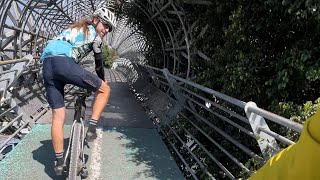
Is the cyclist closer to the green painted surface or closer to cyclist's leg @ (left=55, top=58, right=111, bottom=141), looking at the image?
cyclist's leg @ (left=55, top=58, right=111, bottom=141)

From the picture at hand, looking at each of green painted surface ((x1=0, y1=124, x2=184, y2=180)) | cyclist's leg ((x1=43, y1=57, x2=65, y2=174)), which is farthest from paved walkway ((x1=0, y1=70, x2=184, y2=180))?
cyclist's leg ((x1=43, y1=57, x2=65, y2=174))

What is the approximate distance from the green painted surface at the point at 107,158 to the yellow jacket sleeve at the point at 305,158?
144 inches

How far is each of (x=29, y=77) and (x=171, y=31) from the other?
4074 millimetres

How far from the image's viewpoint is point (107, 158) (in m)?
5.12

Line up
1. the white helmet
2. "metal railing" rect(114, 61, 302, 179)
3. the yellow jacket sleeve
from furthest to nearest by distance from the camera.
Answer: the white helmet, "metal railing" rect(114, 61, 302, 179), the yellow jacket sleeve

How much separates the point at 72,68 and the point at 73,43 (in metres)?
0.37

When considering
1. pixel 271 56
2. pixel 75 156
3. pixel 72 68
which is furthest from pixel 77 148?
pixel 271 56

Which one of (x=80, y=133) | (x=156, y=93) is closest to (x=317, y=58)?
→ (x=80, y=133)

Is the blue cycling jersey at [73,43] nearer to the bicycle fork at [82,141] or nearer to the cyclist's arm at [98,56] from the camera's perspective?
the cyclist's arm at [98,56]

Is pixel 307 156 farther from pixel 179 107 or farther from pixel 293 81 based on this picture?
pixel 179 107

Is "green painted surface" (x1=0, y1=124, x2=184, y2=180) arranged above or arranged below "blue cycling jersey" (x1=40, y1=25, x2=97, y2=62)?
below

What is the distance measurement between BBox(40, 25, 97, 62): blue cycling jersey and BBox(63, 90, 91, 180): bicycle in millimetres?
542

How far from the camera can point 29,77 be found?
8.93m

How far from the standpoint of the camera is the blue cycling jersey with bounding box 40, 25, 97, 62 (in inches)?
165
